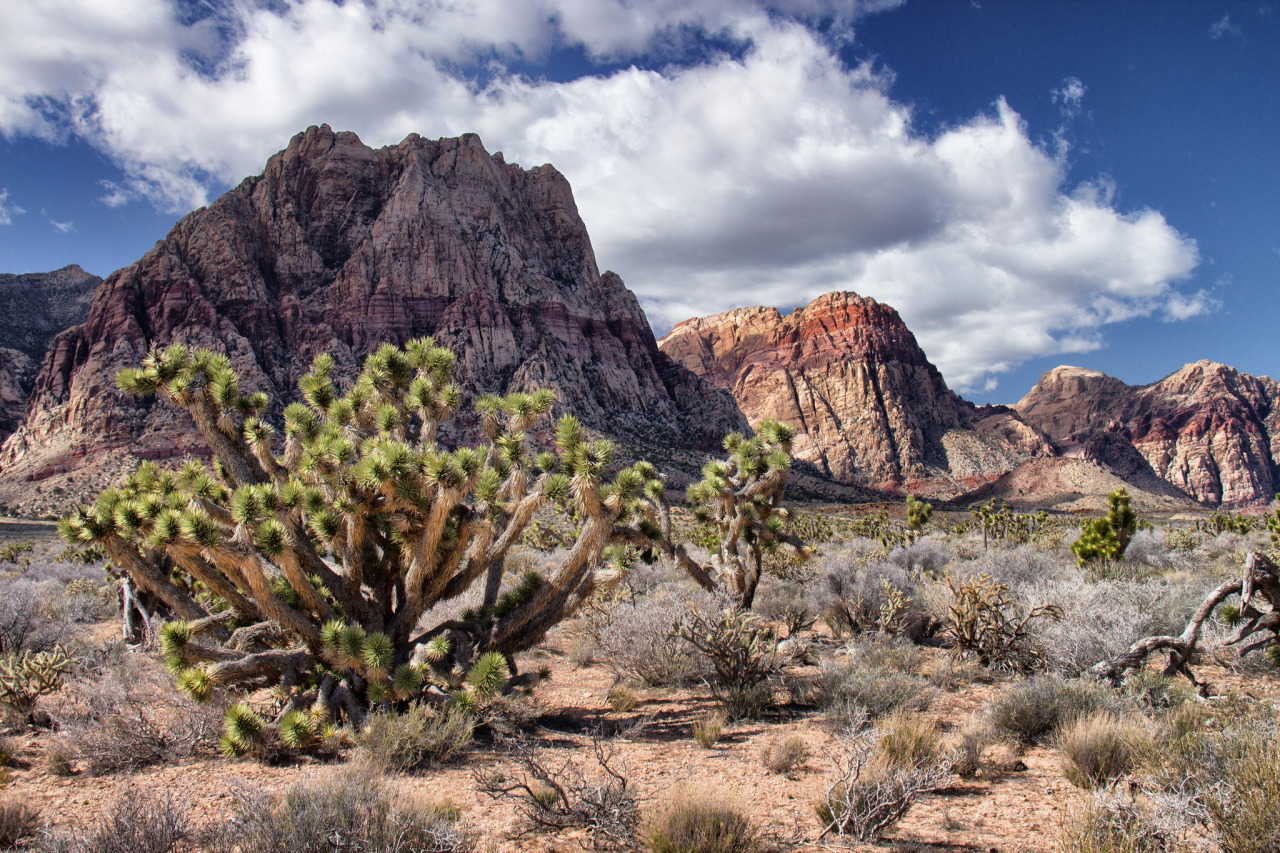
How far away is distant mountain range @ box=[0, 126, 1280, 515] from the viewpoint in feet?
242

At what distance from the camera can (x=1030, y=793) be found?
5.08m

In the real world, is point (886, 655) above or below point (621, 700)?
above

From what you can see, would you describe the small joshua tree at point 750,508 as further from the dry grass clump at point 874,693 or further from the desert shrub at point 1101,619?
the dry grass clump at point 874,693

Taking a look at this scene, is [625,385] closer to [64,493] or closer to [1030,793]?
[64,493]

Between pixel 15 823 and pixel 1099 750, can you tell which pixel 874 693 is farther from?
pixel 15 823

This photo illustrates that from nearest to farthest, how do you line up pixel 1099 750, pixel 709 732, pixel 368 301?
1. pixel 1099 750
2. pixel 709 732
3. pixel 368 301

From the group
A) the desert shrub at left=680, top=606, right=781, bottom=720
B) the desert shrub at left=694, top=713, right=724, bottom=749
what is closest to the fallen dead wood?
the desert shrub at left=680, top=606, right=781, bottom=720

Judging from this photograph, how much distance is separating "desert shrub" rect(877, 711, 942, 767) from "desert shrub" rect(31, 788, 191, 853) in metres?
4.71

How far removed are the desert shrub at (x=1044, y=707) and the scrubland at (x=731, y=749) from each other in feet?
0.08

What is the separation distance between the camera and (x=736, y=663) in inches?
297

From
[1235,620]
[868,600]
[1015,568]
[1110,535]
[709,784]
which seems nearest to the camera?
[709,784]

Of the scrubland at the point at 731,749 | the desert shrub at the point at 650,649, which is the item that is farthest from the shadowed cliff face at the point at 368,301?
the scrubland at the point at 731,749

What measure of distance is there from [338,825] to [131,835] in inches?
44.1

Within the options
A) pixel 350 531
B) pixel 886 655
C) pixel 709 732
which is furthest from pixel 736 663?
pixel 350 531
